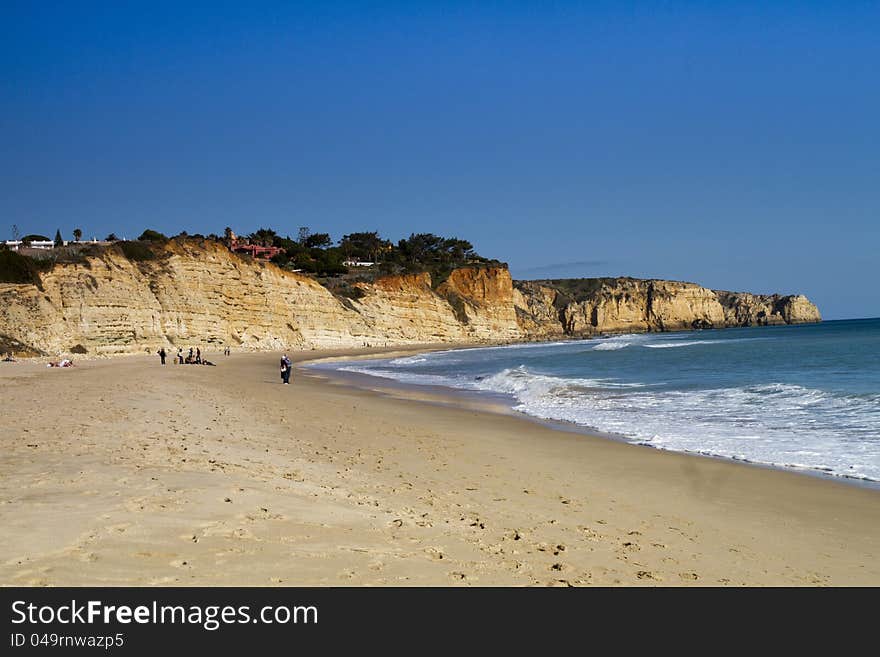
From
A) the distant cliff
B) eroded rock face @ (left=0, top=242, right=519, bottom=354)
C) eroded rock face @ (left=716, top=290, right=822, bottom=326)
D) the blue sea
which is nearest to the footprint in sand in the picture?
the blue sea

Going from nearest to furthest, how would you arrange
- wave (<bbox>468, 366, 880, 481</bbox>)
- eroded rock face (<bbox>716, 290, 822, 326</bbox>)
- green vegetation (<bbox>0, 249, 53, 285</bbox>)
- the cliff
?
wave (<bbox>468, 366, 880, 481</bbox>) < green vegetation (<bbox>0, 249, 53, 285</bbox>) < the cliff < eroded rock face (<bbox>716, 290, 822, 326</bbox>)

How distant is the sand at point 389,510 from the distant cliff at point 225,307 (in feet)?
96.3

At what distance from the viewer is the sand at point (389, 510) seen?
14.0 feet

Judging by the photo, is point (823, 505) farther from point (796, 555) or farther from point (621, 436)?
point (621, 436)

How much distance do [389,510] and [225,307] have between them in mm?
46885

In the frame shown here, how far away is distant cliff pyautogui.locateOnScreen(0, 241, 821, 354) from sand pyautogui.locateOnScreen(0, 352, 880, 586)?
96.3ft

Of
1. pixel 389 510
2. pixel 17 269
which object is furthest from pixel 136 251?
pixel 389 510

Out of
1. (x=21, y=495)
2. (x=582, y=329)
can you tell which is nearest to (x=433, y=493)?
(x=21, y=495)

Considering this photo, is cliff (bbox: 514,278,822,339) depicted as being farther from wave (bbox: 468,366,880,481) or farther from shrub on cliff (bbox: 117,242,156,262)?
wave (bbox: 468,366,880,481)

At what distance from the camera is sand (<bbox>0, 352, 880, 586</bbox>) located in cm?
427

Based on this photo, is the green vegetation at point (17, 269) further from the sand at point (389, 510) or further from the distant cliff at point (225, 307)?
the sand at point (389, 510)

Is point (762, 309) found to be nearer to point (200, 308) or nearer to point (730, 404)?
point (200, 308)

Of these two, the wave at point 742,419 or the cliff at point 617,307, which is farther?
the cliff at point 617,307

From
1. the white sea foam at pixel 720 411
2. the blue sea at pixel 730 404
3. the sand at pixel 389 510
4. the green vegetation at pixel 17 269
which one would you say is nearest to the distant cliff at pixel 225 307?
the green vegetation at pixel 17 269
